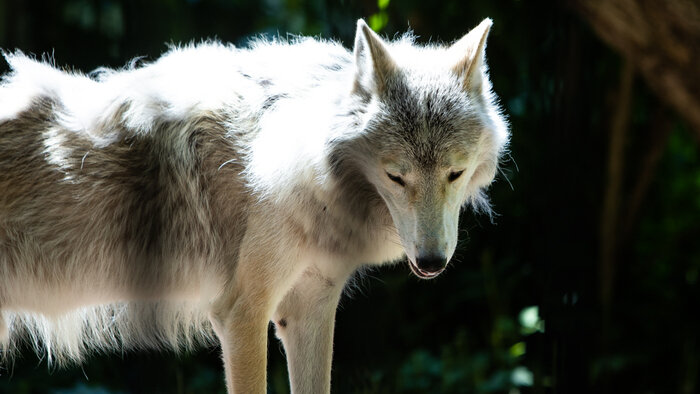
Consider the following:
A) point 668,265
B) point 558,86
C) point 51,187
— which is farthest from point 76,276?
point 668,265

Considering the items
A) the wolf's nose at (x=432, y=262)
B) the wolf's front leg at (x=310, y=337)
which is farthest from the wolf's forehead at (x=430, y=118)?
the wolf's front leg at (x=310, y=337)

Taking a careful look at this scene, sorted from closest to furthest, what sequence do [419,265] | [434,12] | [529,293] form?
1. [419,265]
2. [434,12]
3. [529,293]

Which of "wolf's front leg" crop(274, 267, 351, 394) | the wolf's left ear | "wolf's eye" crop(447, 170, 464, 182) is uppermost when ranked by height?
the wolf's left ear

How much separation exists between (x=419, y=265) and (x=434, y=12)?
207cm

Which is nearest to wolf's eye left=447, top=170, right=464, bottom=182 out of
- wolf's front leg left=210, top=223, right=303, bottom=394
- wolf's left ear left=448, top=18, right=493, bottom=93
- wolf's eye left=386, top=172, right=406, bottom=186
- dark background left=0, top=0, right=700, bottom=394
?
wolf's eye left=386, top=172, right=406, bottom=186

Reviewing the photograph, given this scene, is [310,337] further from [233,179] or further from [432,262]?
[432,262]

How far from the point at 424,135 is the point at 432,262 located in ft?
1.03

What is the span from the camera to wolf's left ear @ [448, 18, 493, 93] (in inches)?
76.0

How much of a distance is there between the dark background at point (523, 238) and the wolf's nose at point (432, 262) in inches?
18.1

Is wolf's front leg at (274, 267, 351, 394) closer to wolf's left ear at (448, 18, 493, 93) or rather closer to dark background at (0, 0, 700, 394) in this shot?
dark background at (0, 0, 700, 394)

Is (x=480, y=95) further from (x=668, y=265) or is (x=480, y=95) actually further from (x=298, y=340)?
(x=668, y=265)

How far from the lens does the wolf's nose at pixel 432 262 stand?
1.74 meters

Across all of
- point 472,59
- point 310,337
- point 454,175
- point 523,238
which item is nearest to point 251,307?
point 310,337

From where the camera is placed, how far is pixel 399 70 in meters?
1.93
